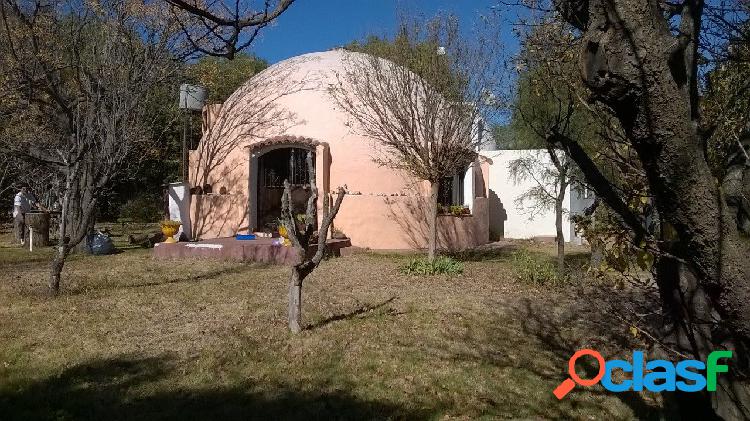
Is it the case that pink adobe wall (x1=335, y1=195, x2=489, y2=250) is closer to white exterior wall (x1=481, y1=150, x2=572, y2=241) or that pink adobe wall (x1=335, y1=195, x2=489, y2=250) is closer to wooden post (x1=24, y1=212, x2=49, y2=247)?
white exterior wall (x1=481, y1=150, x2=572, y2=241)

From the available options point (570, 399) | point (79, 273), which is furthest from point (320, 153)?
point (570, 399)

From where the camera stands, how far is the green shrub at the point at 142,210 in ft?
87.5

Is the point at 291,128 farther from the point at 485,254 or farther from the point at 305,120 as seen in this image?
the point at 485,254

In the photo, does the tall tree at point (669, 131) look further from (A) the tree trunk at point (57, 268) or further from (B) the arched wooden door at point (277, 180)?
(B) the arched wooden door at point (277, 180)

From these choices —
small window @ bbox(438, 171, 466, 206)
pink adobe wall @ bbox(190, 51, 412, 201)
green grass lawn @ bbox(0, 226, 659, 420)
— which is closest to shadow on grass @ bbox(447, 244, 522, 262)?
small window @ bbox(438, 171, 466, 206)

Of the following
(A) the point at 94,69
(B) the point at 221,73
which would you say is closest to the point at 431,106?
(A) the point at 94,69

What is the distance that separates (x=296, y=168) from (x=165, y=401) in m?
11.6

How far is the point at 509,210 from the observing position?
22.0m

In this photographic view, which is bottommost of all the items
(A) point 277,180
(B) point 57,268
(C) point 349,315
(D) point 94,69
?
(C) point 349,315

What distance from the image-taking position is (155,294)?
9.02 m

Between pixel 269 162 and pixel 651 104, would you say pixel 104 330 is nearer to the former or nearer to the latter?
pixel 651 104

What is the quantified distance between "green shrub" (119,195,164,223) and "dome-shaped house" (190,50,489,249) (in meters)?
11.7

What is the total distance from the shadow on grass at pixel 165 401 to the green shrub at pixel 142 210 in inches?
880

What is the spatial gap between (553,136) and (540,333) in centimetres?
500
